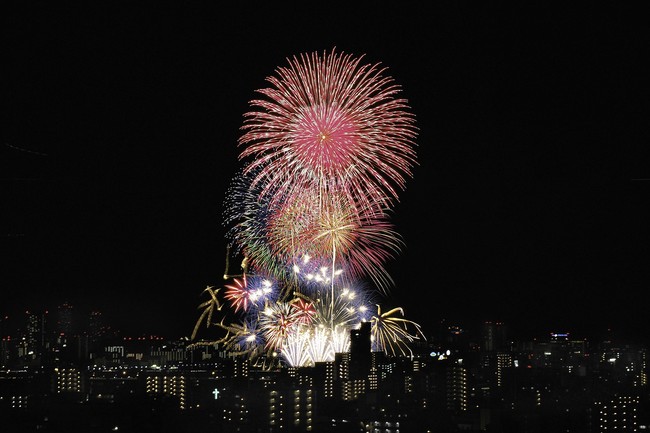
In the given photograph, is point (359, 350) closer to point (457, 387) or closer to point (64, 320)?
point (457, 387)

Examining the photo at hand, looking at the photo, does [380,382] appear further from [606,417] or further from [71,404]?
[71,404]

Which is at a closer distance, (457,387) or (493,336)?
(457,387)

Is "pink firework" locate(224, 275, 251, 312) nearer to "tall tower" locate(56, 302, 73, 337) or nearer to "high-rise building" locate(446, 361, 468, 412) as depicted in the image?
"high-rise building" locate(446, 361, 468, 412)

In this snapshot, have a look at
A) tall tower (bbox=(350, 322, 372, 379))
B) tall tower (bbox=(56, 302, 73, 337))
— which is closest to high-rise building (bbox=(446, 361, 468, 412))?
tall tower (bbox=(350, 322, 372, 379))

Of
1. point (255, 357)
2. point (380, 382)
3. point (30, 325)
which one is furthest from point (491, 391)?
point (30, 325)

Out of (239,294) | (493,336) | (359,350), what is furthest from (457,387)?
(493,336)

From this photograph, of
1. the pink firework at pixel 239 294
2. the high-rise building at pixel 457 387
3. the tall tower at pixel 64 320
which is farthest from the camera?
the tall tower at pixel 64 320

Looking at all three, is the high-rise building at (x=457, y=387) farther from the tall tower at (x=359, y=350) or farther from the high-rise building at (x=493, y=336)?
the high-rise building at (x=493, y=336)

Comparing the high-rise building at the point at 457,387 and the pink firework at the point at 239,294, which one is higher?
the pink firework at the point at 239,294

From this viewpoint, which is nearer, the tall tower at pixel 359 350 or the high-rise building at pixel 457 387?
the tall tower at pixel 359 350

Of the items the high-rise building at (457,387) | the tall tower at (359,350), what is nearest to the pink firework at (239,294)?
the tall tower at (359,350)

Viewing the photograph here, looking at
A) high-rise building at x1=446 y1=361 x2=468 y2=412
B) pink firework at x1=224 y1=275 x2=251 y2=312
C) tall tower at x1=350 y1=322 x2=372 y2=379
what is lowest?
high-rise building at x1=446 y1=361 x2=468 y2=412
